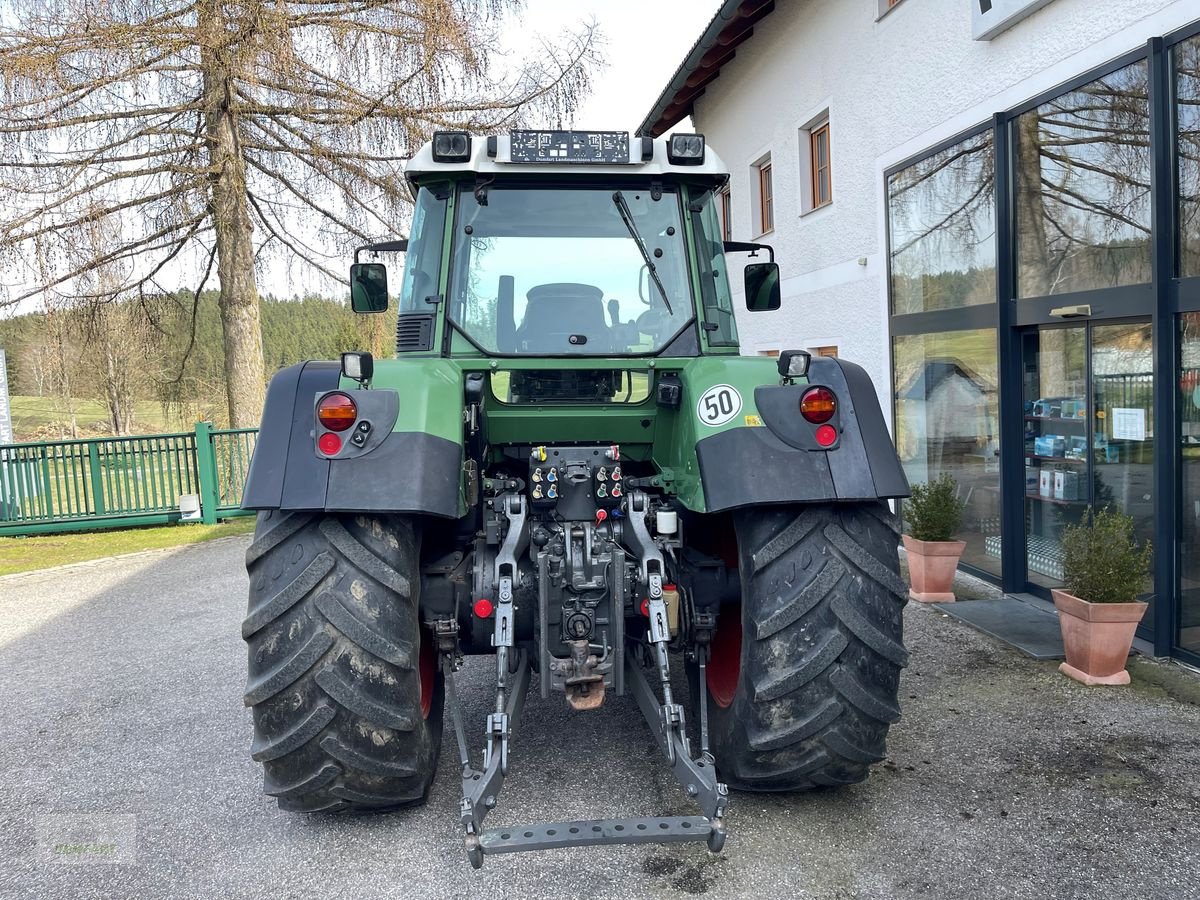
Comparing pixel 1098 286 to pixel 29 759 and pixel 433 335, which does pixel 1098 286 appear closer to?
pixel 433 335

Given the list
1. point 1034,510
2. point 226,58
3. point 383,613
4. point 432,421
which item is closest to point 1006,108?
point 1034,510

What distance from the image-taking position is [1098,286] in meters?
5.74

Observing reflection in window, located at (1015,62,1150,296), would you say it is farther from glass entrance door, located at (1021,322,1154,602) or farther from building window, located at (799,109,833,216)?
building window, located at (799,109,833,216)

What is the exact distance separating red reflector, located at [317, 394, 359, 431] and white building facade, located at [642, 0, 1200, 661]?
426cm

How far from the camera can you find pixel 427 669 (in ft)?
12.2

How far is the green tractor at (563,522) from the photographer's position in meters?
2.99

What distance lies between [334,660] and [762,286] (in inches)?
104

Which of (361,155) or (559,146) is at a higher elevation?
(361,155)

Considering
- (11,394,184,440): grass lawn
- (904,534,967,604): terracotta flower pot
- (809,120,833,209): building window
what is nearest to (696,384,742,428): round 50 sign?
(904,534,967,604): terracotta flower pot

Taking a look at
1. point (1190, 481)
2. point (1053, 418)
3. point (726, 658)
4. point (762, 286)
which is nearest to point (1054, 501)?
point (1053, 418)

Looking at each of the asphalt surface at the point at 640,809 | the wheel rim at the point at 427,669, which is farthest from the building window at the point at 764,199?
the wheel rim at the point at 427,669

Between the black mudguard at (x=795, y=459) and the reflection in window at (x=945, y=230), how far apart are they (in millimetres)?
4195

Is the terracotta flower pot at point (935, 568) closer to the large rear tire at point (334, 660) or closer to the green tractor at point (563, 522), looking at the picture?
the green tractor at point (563, 522)

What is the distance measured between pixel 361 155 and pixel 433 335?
839cm
